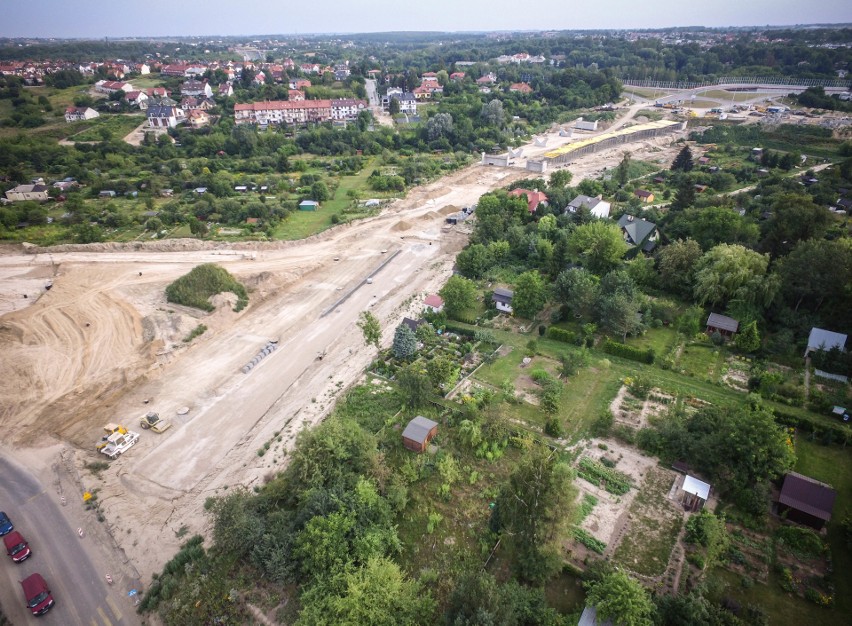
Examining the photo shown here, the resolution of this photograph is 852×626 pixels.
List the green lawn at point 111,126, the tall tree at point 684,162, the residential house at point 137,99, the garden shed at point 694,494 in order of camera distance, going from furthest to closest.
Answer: the residential house at point 137,99 → the green lawn at point 111,126 → the tall tree at point 684,162 → the garden shed at point 694,494

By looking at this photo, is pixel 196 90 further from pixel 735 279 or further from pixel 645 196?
pixel 735 279

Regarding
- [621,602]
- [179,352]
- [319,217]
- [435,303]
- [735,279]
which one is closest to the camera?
[621,602]

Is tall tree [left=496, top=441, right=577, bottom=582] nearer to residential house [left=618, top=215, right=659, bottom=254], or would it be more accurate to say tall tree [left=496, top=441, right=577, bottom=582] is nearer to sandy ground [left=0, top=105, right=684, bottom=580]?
sandy ground [left=0, top=105, right=684, bottom=580]

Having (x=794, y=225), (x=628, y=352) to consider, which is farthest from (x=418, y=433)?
(x=794, y=225)

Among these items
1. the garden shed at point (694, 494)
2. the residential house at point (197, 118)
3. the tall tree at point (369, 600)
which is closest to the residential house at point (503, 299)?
the garden shed at point (694, 494)

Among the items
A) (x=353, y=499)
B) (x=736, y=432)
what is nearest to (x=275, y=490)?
(x=353, y=499)

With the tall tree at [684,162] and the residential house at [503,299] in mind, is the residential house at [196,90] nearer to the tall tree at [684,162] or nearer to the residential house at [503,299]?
the tall tree at [684,162]

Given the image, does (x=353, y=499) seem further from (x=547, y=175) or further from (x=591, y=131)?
(x=591, y=131)
